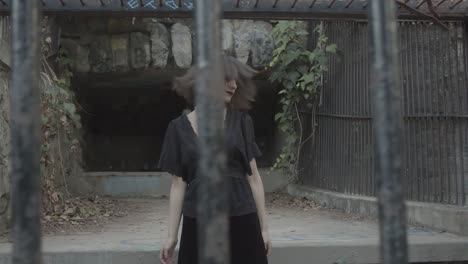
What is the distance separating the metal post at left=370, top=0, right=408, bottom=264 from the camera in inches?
45.9

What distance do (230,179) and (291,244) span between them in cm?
135

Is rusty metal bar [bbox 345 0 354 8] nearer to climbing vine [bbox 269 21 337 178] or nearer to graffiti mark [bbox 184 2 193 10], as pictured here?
graffiti mark [bbox 184 2 193 10]

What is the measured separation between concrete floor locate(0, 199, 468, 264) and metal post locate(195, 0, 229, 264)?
94.1 inches

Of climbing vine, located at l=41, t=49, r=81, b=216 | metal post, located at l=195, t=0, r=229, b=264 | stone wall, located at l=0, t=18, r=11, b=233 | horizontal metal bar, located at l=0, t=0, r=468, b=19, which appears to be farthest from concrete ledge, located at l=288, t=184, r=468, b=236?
metal post, located at l=195, t=0, r=229, b=264

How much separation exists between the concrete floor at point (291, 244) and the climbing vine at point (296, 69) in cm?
179

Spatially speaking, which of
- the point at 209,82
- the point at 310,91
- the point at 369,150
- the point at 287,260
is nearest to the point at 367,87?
the point at 369,150

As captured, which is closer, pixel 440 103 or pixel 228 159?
pixel 228 159

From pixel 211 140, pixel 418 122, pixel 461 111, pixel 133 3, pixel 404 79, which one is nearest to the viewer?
A: pixel 211 140

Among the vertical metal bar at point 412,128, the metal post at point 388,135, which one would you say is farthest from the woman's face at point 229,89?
the vertical metal bar at point 412,128

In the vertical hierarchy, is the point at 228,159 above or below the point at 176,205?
above

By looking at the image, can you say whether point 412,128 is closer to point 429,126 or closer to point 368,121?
A: point 429,126

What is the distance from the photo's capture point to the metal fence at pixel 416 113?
Answer: 415 centimetres

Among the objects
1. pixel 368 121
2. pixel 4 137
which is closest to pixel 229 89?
pixel 4 137

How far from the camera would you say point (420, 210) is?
441cm
